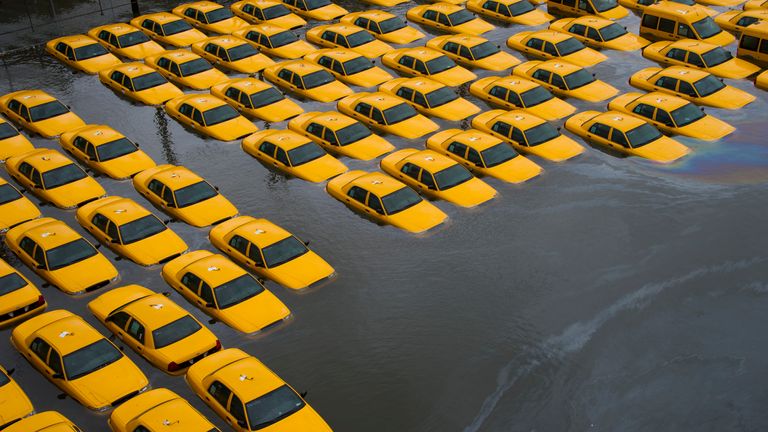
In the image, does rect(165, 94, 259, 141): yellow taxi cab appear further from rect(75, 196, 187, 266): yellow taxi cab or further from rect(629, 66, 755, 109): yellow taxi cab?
rect(629, 66, 755, 109): yellow taxi cab

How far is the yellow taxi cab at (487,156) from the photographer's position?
1215 inches

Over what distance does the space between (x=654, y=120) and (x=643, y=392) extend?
15354 mm

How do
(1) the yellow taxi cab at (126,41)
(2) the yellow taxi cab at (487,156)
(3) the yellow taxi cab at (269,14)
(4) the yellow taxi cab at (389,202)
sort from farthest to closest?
(3) the yellow taxi cab at (269,14) → (1) the yellow taxi cab at (126,41) → (2) the yellow taxi cab at (487,156) → (4) the yellow taxi cab at (389,202)

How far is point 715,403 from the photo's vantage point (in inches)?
849

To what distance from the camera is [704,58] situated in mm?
38688

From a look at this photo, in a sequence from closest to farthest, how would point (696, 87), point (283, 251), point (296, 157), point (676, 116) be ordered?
point (283, 251)
point (296, 157)
point (676, 116)
point (696, 87)

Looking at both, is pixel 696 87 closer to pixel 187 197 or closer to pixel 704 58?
pixel 704 58

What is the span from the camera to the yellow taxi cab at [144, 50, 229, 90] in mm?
38781

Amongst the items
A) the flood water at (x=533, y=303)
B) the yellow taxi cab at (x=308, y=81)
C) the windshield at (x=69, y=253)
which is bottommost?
the flood water at (x=533, y=303)

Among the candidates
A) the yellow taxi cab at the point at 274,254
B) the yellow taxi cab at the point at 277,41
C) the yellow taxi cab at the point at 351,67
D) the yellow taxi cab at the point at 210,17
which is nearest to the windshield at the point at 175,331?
the yellow taxi cab at the point at 274,254

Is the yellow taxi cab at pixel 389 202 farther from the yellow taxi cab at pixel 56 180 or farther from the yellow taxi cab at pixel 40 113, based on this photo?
the yellow taxi cab at pixel 40 113

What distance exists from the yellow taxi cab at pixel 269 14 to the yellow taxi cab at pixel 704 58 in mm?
18389

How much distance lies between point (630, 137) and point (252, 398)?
1880 centimetres

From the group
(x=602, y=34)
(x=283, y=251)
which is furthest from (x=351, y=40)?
(x=283, y=251)
